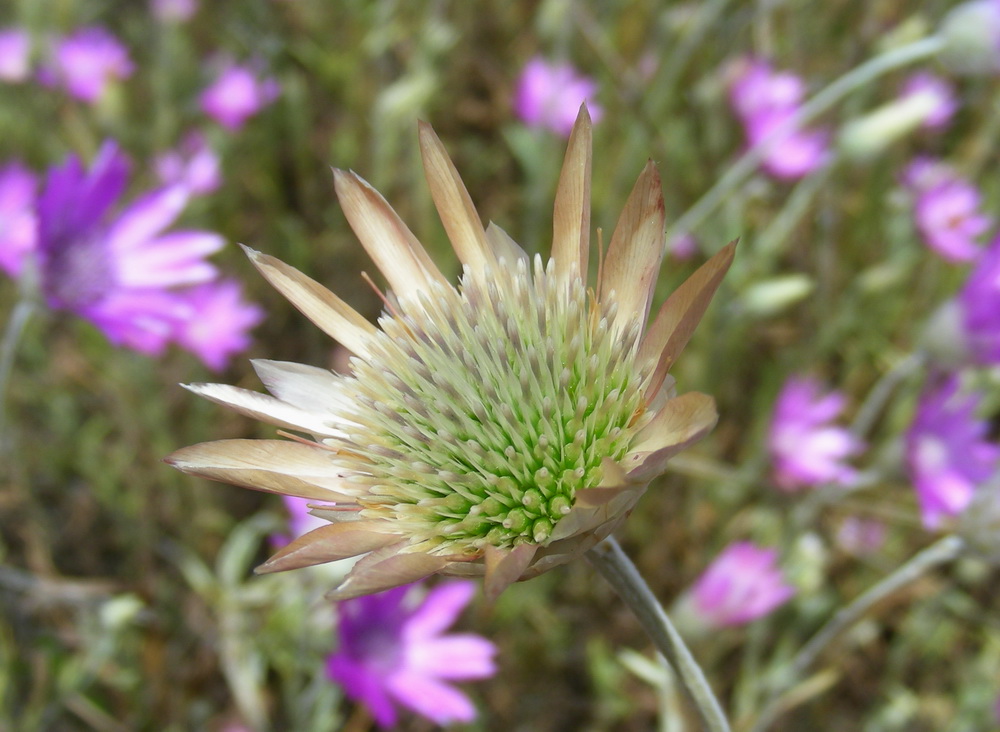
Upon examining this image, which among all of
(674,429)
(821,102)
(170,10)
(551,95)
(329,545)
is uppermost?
(170,10)

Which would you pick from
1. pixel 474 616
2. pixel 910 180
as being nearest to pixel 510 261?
pixel 474 616

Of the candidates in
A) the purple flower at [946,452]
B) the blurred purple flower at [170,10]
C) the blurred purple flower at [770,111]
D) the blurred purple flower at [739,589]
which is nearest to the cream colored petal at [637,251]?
the blurred purple flower at [739,589]

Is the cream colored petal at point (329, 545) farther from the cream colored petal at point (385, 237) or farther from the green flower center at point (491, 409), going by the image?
the cream colored petal at point (385, 237)

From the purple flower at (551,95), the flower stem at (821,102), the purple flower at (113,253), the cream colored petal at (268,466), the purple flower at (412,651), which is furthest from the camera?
the purple flower at (551,95)

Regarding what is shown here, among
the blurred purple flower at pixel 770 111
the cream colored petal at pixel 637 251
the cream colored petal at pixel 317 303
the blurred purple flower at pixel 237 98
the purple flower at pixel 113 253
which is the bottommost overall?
the cream colored petal at pixel 637 251

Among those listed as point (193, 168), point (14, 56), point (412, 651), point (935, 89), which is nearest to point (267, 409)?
point (412, 651)

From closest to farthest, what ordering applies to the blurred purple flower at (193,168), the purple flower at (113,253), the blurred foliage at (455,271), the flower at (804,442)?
the purple flower at (113,253), the blurred foliage at (455,271), the flower at (804,442), the blurred purple flower at (193,168)

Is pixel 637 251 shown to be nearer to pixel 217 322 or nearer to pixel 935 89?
pixel 217 322

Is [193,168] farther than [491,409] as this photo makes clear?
Yes

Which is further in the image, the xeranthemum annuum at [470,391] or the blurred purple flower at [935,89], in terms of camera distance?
the blurred purple flower at [935,89]
